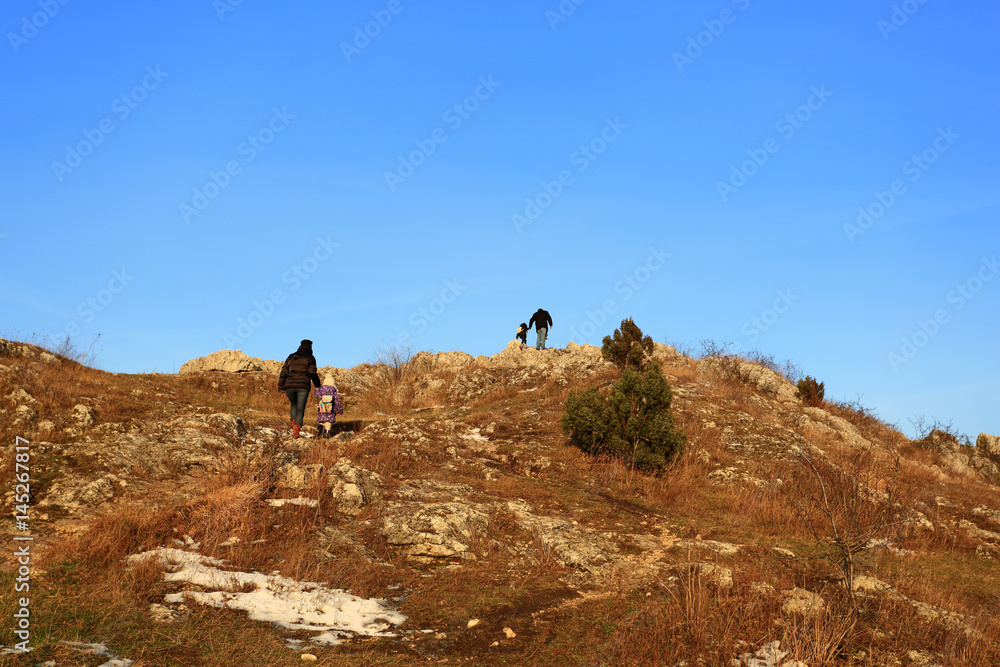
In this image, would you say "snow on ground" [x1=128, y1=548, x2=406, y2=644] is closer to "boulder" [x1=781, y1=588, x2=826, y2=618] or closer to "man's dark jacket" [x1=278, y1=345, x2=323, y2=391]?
"boulder" [x1=781, y1=588, x2=826, y2=618]

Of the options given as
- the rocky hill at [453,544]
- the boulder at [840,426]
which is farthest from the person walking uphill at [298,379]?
the boulder at [840,426]

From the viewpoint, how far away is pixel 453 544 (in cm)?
913

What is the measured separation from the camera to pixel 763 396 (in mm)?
22297

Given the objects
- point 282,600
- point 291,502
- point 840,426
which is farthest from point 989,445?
point 282,600

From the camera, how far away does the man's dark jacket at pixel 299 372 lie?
1365 centimetres

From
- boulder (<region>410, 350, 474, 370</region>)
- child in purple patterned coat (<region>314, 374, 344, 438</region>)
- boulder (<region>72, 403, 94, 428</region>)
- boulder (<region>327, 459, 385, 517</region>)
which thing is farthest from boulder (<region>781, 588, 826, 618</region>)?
boulder (<region>410, 350, 474, 370</region>)

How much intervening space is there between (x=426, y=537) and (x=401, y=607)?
187 centimetres

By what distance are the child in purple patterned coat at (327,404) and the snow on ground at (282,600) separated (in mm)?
5812

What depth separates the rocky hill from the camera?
6.39 m

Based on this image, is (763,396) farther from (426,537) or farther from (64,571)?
(64,571)

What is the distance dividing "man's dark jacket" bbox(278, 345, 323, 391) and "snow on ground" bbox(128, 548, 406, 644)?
5.85 m

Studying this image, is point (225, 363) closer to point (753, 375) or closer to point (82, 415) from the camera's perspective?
point (82, 415)

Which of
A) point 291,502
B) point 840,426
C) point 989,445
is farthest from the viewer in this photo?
point 989,445

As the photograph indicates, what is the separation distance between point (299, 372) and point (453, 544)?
6169 mm
